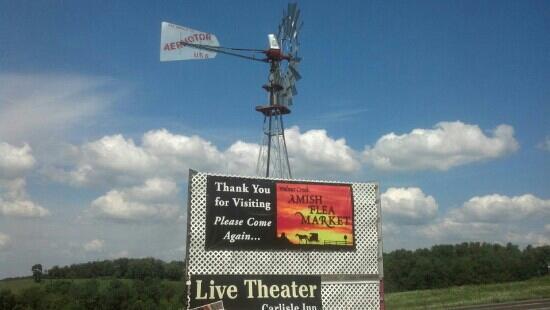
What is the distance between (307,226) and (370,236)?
183 centimetres

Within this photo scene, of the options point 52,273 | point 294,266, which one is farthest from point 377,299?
point 52,273

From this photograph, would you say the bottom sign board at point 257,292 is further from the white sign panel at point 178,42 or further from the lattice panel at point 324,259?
the white sign panel at point 178,42

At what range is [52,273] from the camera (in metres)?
104

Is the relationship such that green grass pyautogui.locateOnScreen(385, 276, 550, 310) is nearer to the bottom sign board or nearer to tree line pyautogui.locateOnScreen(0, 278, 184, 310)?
the bottom sign board

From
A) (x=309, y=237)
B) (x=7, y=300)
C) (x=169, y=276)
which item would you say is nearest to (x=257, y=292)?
(x=309, y=237)

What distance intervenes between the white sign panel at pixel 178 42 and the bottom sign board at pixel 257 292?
14.4m

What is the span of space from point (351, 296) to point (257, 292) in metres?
2.51

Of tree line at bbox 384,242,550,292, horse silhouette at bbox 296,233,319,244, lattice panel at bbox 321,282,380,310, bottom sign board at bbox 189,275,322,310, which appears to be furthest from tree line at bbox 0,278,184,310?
horse silhouette at bbox 296,233,319,244

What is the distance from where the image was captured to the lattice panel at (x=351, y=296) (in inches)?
517

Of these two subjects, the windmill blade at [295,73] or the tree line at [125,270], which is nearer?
the windmill blade at [295,73]

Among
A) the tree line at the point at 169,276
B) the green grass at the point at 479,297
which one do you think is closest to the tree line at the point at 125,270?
the tree line at the point at 169,276

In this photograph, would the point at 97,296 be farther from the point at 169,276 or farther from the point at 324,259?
the point at 324,259

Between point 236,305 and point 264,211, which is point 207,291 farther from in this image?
point 264,211

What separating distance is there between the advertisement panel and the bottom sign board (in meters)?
0.72
